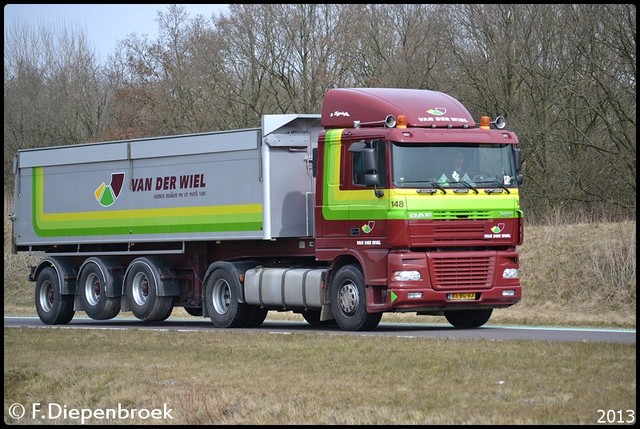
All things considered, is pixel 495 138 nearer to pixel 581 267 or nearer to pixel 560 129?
pixel 581 267

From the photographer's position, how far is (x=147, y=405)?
1347 cm

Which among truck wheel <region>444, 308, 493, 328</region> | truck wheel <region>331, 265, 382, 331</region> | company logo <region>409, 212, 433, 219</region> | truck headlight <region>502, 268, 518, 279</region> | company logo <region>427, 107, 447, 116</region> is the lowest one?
truck wheel <region>444, 308, 493, 328</region>

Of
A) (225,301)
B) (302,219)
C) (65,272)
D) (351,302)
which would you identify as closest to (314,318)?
(225,301)

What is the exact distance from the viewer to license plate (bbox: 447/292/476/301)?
21.1 metres

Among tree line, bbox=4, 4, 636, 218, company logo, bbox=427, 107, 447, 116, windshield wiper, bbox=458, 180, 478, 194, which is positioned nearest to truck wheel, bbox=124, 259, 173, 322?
company logo, bbox=427, 107, 447, 116

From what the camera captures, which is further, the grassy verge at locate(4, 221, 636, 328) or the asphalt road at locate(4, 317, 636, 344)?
the grassy verge at locate(4, 221, 636, 328)

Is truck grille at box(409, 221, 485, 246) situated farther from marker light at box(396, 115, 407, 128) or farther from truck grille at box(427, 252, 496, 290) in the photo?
marker light at box(396, 115, 407, 128)

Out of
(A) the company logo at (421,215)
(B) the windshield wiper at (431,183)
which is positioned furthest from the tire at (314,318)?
(B) the windshield wiper at (431,183)

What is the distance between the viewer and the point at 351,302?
21.7 meters

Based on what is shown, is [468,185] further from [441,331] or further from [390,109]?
[441,331]

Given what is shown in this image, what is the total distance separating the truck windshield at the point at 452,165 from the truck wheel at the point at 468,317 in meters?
2.56

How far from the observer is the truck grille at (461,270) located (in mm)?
21062

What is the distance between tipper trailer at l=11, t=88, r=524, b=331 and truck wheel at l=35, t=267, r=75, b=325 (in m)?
0.03

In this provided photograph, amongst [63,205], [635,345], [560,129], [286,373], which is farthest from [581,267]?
[286,373]
